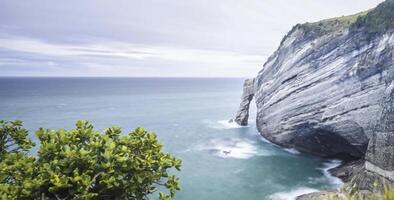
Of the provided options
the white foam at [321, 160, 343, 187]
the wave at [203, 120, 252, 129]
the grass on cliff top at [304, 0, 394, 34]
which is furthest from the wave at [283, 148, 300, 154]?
the wave at [203, 120, 252, 129]

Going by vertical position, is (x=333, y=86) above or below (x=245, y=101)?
above

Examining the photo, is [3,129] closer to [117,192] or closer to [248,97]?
[117,192]

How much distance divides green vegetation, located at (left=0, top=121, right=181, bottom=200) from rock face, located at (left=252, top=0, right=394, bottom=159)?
2550cm

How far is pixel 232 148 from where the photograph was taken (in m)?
50.1

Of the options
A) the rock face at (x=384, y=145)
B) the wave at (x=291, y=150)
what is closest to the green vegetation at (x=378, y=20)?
the rock face at (x=384, y=145)

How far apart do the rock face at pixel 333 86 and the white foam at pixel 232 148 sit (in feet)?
14.1

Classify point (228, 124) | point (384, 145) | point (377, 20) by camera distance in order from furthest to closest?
point (228, 124) < point (377, 20) < point (384, 145)

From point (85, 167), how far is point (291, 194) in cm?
2832

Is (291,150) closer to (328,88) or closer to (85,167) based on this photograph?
(328,88)

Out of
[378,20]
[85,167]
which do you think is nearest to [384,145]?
[378,20]

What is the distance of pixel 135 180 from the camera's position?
7738 mm

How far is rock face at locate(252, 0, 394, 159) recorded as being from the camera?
112 feet

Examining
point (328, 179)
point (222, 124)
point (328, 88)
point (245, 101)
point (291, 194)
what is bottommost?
point (291, 194)

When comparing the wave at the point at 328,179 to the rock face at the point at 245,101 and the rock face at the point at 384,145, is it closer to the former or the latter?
the rock face at the point at 384,145
